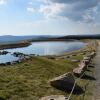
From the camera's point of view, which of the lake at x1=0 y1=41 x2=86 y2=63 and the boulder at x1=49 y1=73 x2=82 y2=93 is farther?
the lake at x1=0 y1=41 x2=86 y2=63

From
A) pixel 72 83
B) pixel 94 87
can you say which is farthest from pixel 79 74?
pixel 72 83

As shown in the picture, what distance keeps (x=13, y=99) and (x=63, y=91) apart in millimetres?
4276

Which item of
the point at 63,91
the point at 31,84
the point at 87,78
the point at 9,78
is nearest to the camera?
the point at 63,91

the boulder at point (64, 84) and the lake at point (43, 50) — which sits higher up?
the boulder at point (64, 84)

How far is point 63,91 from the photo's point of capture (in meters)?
19.6

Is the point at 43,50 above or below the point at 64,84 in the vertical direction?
below

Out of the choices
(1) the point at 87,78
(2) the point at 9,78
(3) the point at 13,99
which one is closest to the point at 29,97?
(3) the point at 13,99

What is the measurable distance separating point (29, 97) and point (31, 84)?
3.57 metres

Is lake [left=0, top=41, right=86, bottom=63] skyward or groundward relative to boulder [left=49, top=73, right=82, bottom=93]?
groundward

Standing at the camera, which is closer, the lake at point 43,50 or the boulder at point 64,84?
the boulder at point 64,84

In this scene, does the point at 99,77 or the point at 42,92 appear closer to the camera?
the point at 42,92

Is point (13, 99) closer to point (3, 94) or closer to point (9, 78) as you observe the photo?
point (3, 94)

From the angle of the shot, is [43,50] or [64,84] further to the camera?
[43,50]

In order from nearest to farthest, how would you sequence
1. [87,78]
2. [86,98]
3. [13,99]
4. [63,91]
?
[13,99] < [86,98] < [63,91] < [87,78]
